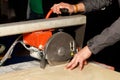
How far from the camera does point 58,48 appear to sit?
1333 mm

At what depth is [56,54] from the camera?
1.33 metres

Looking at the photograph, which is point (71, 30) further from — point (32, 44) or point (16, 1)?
point (16, 1)

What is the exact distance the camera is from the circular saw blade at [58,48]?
1.29m

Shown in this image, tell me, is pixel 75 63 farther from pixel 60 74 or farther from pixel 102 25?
pixel 102 25

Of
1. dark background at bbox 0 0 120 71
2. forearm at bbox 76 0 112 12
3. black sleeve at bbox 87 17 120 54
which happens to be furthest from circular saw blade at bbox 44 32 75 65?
dark background at bbox 0 0 120 71

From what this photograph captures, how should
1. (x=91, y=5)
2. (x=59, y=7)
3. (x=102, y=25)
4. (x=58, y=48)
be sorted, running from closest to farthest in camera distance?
(x=58, y=48) → (x=59, y=7) → (x=91, y=5) → (x=102, y=25)

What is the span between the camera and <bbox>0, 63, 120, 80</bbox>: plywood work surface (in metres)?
1.22

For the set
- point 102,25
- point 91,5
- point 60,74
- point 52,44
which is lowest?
point 102,25

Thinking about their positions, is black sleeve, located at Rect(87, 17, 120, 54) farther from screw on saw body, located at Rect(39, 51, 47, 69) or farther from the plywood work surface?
screw on saw body, located at Rect(39, 51, 47, 69)

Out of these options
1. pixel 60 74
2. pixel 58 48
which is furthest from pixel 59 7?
pixel 60 74

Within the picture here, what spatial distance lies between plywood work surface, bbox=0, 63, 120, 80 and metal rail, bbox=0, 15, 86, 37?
0.20 m

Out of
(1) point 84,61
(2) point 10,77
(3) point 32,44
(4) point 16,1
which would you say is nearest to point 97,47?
(1) point 84,61

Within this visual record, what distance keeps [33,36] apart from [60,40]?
0.14 meters

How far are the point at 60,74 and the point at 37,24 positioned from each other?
0.85 feet
